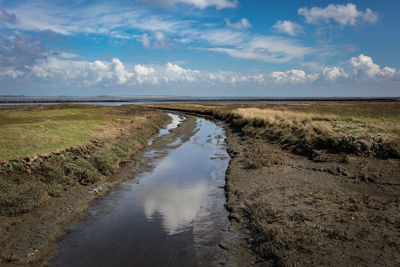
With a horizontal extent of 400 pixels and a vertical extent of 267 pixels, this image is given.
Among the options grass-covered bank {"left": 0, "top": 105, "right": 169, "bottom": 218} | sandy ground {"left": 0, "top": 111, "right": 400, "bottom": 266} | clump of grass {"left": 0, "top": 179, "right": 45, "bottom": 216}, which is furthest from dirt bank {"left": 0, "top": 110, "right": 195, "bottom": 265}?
grass-covered bank {"left": 0, "top": 105, "right": 169, "bottom": 218}

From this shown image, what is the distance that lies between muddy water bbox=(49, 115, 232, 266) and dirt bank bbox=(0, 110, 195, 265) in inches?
15.5

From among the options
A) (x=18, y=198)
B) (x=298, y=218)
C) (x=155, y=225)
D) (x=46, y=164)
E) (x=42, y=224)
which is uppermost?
(x=46, y=164)

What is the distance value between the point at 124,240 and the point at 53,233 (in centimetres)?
236

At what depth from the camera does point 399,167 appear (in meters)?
12.6

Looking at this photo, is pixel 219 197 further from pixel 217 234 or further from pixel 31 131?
pixel 31 131

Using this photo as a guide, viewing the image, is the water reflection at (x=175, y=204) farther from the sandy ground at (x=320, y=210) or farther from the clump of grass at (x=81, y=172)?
the clump of grass at (x=81, y=172)

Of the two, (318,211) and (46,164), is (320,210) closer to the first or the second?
(318,211)

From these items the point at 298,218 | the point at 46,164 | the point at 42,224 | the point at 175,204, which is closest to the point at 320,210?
the point at 298,218

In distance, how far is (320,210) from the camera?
8914 millimetres

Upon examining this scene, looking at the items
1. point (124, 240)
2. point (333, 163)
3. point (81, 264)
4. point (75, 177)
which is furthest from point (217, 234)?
point (333, 163)

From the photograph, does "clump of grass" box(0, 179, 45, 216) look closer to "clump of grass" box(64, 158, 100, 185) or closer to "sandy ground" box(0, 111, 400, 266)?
"sandy ground" box(0, 111, 400, 266)

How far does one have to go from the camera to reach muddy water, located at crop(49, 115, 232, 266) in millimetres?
7285

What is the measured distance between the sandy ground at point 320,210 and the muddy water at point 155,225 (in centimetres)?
97

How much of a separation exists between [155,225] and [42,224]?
3750 mm
